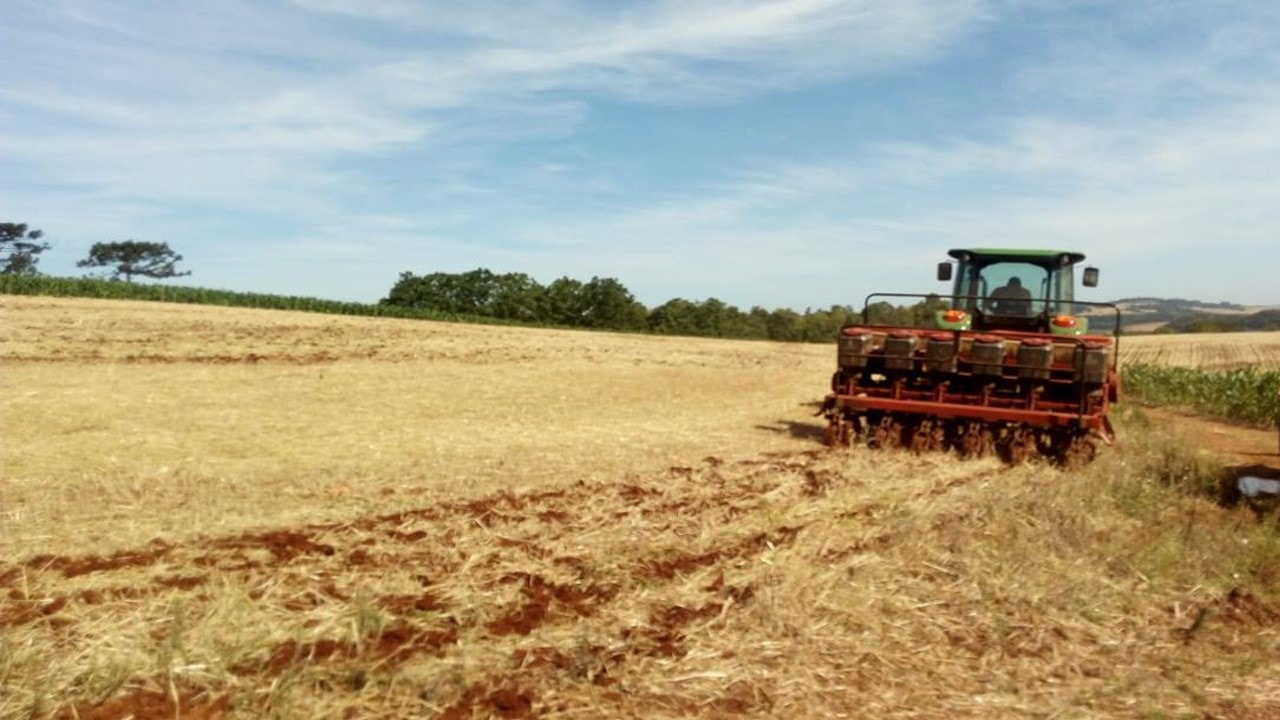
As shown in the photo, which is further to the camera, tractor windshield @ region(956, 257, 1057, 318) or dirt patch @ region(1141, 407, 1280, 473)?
tractor windshield @ region(956, 257, 1057, 318)

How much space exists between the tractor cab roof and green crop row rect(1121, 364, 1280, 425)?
6.19 m

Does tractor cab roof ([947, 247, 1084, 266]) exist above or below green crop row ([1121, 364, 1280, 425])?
above

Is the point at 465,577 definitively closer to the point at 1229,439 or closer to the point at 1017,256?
the point at 1017,256

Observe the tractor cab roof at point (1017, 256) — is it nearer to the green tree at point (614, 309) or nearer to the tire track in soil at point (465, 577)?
the tire track in soil at point (465, 577)

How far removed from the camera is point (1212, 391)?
2083 cm

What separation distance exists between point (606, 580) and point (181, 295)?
156ft

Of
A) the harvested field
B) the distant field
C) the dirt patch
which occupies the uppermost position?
the distant field

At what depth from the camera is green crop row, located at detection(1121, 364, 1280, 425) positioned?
61.4ft

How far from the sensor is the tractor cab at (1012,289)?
43.9 feet

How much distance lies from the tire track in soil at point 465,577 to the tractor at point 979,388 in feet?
13.2

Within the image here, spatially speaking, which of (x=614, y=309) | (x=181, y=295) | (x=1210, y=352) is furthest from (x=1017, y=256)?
(x=614, y=309)

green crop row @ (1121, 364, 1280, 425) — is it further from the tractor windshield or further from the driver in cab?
the driver in cab

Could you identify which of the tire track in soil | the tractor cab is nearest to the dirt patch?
the tractor cab

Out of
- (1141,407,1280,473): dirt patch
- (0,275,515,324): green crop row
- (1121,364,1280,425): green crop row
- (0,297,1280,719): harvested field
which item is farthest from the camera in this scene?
(0,275,515,324): green crop row
